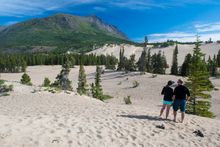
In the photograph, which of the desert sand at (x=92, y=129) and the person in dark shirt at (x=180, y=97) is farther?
the person in dark shirt at (x=180, y=97)

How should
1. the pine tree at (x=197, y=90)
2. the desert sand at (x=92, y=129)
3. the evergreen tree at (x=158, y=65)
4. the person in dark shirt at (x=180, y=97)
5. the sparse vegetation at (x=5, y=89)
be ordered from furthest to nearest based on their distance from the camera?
the evergreen tree at (x=158, y=65) → the pine tree at (x=197, y=90) → the sparse vegetation at (x=5, y=89) → the person in dark shirt at (x=180, y=97) → the desert sand at (x=92, y=129)

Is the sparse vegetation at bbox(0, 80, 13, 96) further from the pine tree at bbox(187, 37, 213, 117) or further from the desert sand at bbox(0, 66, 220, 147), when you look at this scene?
the pine tree at bbox(187, 37, 213, 117)

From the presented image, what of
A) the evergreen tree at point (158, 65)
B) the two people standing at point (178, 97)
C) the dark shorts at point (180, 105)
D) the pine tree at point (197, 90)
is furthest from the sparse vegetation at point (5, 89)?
the evergreen tree at point (158, 65)

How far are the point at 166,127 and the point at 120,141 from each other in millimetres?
4103

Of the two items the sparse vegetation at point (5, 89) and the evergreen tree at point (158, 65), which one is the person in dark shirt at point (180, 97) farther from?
the evergreen tree at point (158, 65)

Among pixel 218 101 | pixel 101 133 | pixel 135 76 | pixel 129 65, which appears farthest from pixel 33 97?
pixel 129 65

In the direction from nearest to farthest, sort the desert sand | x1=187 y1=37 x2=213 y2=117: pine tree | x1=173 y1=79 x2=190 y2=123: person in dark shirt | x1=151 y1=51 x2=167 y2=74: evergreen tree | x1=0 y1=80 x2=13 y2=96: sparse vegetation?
the desert sand, x1=173 y1=79 x2=190 y2=123: person in dark shirt, x1=0 y1=80 x2=13 y2=96: sparse vegetation, x1=187 y1=37 x2=213 y2=117: pine tree, x1=151 y1=51 x2=167 y2=74: evergreen tree

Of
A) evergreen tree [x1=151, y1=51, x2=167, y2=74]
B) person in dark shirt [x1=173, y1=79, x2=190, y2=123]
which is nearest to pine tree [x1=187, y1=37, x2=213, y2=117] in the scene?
person in dark shirt [x1=173, y1=79, x2=190, y2=123]

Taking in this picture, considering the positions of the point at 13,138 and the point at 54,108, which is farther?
the point at 54,108

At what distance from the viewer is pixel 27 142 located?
47.6 feet

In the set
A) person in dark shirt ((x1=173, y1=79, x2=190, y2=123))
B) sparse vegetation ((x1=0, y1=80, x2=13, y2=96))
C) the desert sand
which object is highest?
person in dark shirt ((x1=173, y1=79, x2=190, y2=123))

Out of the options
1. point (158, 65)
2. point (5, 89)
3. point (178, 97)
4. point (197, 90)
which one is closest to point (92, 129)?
point (178, 97)

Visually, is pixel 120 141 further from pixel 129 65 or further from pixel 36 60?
pixel 36 60

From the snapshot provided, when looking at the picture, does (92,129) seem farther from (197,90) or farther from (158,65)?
(158,65)
